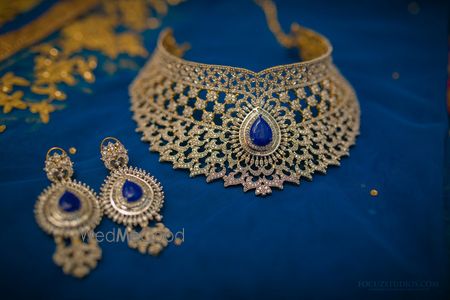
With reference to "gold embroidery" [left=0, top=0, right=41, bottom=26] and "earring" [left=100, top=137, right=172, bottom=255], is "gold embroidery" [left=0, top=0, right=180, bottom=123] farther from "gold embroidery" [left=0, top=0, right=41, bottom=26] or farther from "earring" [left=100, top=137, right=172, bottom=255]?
"earring" [left=100, top=137, right=172, bottom=255]

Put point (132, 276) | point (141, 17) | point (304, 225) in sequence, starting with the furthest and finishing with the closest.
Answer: point (141, 17) < point (304, 225) < point (132, 276)

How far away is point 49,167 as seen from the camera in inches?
49.9

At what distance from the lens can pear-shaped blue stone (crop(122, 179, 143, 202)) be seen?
1235 mm

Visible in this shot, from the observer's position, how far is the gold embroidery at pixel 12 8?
1.87m

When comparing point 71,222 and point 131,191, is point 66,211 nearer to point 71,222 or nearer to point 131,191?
point 71,222

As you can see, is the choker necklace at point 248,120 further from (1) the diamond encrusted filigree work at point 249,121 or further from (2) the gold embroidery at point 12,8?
(2) the gold embroidery at point 12,8

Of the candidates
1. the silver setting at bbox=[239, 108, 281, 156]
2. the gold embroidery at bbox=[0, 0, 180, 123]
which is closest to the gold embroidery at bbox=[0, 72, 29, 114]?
the gold embroidery at bbox=[0, 0, 180, 123]

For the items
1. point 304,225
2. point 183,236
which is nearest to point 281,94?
point 304,225

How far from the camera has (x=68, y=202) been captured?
A: 46.1 inches

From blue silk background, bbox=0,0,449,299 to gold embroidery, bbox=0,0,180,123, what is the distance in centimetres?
8

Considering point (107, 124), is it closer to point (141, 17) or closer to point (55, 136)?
point (55, 136)

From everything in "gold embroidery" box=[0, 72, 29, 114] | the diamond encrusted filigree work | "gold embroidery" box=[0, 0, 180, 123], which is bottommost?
"gold embroidery" box=[0, 72, 29, 114]

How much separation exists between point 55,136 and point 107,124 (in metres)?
0.19

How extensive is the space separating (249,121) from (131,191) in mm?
435
